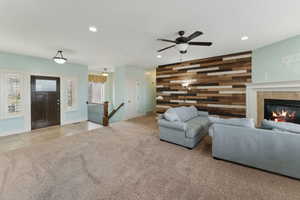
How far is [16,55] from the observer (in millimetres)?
4434

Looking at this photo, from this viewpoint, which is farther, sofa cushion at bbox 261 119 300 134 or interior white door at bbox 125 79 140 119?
interior white door at bbox 125 79 140 119

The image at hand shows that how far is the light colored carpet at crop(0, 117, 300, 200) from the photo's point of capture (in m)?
1.74

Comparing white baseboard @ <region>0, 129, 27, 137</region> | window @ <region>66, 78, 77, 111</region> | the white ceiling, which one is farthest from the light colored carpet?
window @ <region>66, 78, 77, 111</region>

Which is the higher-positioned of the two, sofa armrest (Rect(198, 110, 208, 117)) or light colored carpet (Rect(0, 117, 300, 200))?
sofa armrest (Rect(198, 110, 208, 117))

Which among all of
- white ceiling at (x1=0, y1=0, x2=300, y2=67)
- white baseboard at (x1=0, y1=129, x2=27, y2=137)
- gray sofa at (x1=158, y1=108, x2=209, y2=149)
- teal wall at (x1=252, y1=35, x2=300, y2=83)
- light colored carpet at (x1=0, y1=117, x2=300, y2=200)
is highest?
white ceiling at (x1=0, y1=0, x2=300, y2=67)

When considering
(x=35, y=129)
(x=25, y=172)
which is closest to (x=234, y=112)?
(x=25, y=172)

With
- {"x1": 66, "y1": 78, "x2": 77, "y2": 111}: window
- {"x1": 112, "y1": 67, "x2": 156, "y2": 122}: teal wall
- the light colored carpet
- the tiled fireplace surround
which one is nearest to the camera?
the light colored carpet

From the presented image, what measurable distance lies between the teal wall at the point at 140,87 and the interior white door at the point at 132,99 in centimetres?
19

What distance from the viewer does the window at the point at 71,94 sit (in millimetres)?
5752

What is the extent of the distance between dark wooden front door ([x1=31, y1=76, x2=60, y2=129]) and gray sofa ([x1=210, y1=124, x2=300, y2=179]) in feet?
19.6

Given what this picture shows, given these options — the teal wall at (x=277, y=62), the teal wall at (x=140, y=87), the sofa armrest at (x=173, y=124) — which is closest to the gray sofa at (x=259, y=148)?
the sofa armrest at (x=173, y=124)

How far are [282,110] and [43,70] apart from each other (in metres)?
8.30

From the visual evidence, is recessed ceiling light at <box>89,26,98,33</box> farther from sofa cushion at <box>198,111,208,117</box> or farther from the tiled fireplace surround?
the tiled fireplace surround

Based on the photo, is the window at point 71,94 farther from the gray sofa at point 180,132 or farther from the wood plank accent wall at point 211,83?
the gray sofa at point 180,132
